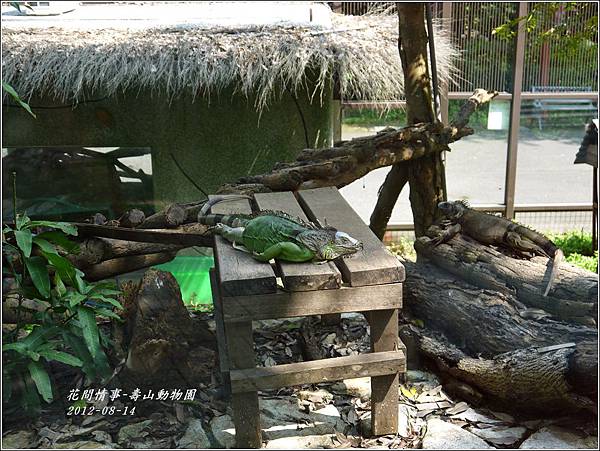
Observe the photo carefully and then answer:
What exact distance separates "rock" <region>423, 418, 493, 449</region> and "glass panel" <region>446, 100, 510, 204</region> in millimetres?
880

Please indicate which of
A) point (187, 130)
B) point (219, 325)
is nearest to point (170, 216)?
point (187, 130)

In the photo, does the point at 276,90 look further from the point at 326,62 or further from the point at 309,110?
Answer: the point at 326,62

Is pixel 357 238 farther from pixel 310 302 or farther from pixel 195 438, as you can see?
pixel 195 438

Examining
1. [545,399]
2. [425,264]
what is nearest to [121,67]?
[425,264]

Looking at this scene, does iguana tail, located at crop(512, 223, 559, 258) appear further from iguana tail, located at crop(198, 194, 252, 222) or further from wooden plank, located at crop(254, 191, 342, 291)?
iguana tail, located at crop(198, 194, 252, 222)

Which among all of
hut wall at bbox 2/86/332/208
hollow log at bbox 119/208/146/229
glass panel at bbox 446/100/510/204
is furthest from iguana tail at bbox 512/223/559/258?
hollow log at bbox 119/208/146/229

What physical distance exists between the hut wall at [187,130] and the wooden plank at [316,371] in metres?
0.66

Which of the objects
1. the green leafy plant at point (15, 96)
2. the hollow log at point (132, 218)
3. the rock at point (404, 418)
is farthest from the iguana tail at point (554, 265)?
the green leafy plant at point (15, 96)

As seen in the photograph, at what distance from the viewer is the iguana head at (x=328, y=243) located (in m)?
1.63

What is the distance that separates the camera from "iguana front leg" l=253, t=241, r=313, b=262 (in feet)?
5.33

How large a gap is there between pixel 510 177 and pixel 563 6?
560 millimetres

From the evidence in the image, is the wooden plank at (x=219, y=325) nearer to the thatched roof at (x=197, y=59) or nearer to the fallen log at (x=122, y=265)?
the fallen log at (x=122, y=265)

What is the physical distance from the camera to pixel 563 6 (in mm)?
1988

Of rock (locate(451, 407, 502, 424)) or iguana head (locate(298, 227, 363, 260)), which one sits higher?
iguana head (locate(298, 227, 363, 260))
